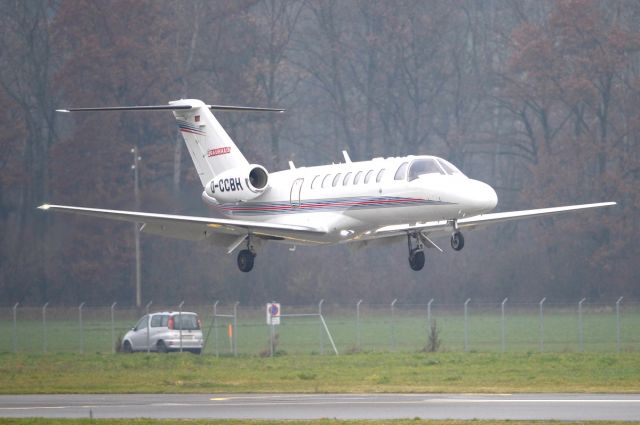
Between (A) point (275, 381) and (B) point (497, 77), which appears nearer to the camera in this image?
(A) point (275, 381)

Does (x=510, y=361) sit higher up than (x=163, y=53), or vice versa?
(x=163, y=53)

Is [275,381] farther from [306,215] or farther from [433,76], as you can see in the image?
[433,76]

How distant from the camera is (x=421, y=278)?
2242 inches

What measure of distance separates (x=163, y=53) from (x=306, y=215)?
28.9 meters

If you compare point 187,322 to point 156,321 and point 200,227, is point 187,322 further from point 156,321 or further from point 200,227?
point 200,227

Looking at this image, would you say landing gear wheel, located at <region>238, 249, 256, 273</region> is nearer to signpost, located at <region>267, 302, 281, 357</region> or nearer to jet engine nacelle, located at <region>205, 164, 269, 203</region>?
jet engine nacelle, located at <region>205, 164, 269, 203</region>

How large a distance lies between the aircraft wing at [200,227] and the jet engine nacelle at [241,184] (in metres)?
0.85

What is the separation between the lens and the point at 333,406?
25.7 m

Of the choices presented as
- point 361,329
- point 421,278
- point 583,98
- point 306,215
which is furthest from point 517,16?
point 306,215

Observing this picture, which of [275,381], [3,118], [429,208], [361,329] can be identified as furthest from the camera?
[3,118]

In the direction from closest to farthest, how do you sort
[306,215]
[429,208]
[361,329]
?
[429,208]
[306,215]
[361,329]

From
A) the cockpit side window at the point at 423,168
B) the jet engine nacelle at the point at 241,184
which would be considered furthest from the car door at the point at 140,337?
the cockpit side window at the point at 423,168

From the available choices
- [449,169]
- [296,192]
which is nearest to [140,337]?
[296,192]

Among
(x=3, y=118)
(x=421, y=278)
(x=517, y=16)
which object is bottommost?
(x=421, y=278)
